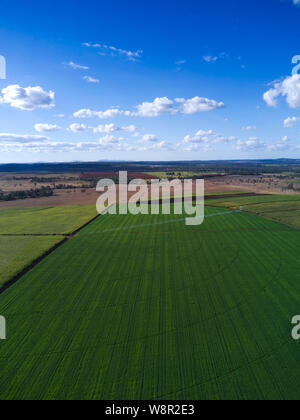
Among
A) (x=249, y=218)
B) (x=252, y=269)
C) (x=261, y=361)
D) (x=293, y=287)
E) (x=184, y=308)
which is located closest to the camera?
(x=261, y=361)

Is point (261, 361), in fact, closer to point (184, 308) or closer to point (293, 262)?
point (184, 308)

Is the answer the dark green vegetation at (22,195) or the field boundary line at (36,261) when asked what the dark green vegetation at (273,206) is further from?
the dark green vegetation at (22,195)

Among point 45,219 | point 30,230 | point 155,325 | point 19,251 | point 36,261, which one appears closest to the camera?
point 155,325

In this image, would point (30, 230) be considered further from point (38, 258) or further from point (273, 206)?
point (273, 206)

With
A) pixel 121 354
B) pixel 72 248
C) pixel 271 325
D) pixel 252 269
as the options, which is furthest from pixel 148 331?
pixel 72 248

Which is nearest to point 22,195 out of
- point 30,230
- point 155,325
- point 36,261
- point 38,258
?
point 30,230

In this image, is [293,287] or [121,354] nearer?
[121,354]
